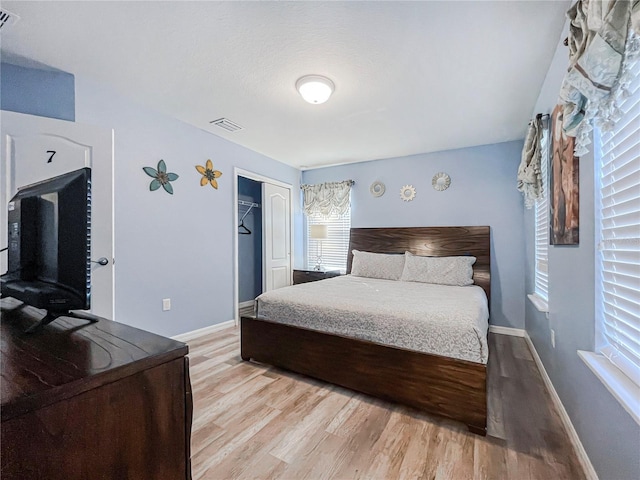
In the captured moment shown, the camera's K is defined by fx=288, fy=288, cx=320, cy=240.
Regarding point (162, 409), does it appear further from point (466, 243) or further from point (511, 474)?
point (466, 243)

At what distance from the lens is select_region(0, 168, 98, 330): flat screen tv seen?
2.96 ft

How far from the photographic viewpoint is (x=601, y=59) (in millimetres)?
972

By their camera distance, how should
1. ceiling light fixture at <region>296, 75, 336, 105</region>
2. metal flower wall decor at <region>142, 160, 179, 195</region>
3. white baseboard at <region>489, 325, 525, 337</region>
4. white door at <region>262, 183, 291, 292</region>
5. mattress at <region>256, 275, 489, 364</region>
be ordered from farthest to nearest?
white door at <region>262, 183, 291, 292</region>, white baseboard at <region>489, 325, 525, 337</region>, metal flower wall decor at <region>142, 160, 179, 195</region>, ceiling light fixture at <region>296, 75, 336, 105</region>, mattress at <region>256, 275, 489, 364</region>

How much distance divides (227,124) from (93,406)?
3087 millimetres

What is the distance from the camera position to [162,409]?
76 centimetres

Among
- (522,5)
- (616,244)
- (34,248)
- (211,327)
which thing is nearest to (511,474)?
(616,244)

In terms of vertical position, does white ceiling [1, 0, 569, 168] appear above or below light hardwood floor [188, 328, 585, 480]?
above

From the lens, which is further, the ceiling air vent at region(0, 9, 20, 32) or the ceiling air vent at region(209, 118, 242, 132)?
the ceiling air vent at region(209, 118, 242, 132)

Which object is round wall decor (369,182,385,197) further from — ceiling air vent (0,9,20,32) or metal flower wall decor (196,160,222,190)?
ceiling air vent (0,9,20,32)

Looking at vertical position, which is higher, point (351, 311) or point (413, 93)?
point (413, 93)

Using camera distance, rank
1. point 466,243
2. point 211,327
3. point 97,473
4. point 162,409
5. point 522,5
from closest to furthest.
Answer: point 97,473
point 162,409
point 522,5
point 211,327
point 466,243

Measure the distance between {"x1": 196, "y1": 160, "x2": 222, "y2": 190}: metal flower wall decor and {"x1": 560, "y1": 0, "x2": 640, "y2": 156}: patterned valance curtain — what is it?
10.6 ft

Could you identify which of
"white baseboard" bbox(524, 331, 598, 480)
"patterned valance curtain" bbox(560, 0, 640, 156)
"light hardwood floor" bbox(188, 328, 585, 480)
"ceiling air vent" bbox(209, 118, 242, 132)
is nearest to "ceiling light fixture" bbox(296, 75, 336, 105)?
"ceiling air vent" bbox(209, 118, 242, 132)

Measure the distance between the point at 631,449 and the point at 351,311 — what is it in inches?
57.9
